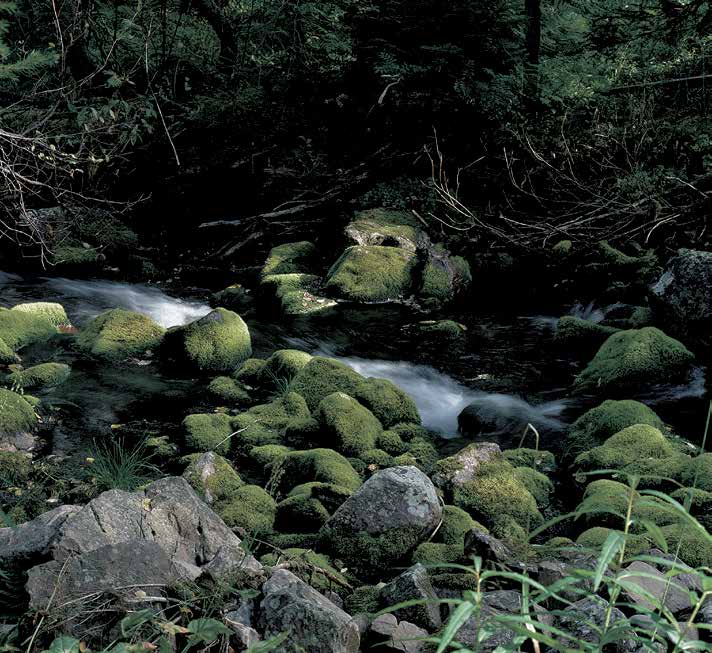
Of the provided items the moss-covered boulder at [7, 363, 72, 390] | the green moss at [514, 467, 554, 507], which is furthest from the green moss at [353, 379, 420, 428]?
the moss-covered boulder at [7, 363, 72, 390]

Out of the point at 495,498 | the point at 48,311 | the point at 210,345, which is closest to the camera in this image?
the point at 495,498

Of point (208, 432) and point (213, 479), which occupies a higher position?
point (213, 479)

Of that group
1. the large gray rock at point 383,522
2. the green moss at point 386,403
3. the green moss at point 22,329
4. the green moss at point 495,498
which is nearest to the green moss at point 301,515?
the large gray rock at point 383,522

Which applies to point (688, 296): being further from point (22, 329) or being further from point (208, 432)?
point (22, 329)

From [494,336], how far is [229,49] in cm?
828

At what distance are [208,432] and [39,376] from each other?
80.1 inches

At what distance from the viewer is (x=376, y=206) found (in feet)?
40.5

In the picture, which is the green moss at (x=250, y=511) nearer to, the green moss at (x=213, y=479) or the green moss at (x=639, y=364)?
the green moss at (x=213, y=479)

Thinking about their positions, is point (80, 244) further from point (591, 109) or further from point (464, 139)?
point (591, 109)

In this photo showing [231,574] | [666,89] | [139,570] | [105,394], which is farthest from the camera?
[666,89]

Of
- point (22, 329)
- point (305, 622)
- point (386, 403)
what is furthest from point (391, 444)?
point (22, 329)

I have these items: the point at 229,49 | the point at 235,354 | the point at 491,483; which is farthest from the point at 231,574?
the point at 229,49

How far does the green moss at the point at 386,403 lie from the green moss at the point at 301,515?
1.82m

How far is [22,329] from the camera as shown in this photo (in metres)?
7.76
